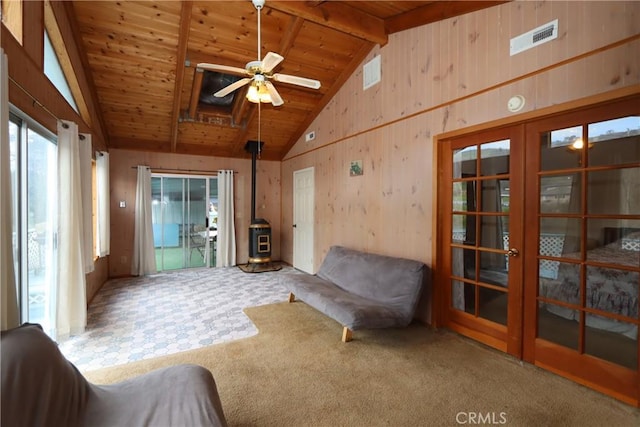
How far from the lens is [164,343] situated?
275 centimetres

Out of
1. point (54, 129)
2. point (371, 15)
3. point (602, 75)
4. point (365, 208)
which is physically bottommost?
point (365, 208)

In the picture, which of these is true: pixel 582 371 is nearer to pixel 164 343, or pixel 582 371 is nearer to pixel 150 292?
pixel 164 343

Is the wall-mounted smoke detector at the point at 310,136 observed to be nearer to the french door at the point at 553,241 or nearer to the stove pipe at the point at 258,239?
the stove pipe at the point at 258,239

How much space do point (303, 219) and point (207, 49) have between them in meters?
3.24

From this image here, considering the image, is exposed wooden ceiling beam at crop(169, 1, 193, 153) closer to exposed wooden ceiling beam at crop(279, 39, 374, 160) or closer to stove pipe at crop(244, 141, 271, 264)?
stove pipe at crop(244, 141, 271, 264)

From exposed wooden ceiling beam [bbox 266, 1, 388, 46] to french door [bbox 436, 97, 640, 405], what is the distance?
167cm

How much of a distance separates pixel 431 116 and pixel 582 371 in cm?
248

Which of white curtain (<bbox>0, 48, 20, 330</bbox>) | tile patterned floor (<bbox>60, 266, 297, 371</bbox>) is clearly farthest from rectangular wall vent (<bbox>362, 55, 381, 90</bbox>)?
white curtain (<bbox>0, 48, 20, 330</bbox>)

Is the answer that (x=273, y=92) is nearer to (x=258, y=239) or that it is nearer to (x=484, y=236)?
(x=484, y=236)

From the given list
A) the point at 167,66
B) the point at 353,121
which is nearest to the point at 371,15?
the point at 353,121

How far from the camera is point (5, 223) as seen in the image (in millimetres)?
1584

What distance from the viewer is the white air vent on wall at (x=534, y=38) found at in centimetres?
217

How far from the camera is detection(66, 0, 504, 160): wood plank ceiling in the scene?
3.10m

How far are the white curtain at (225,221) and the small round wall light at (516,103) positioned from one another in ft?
16.5
